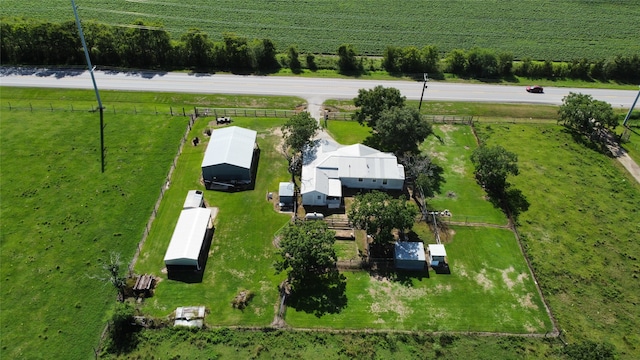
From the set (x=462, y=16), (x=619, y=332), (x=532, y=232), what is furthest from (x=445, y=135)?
(x=462, y=16)

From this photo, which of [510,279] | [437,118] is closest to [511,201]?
[510,279]

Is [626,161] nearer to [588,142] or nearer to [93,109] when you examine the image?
[588,142]

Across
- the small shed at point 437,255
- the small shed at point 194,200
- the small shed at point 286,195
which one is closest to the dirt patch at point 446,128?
the small shed at point 437,255

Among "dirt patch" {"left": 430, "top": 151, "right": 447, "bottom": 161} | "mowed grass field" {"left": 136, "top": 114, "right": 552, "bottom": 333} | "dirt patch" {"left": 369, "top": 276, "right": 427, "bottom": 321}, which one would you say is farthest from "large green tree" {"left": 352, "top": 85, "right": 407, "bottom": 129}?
"dirt patch" {"left": 369, "top": 276, "right": 427, "bottom": 321}

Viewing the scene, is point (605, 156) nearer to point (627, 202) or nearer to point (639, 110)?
point (627, 202)

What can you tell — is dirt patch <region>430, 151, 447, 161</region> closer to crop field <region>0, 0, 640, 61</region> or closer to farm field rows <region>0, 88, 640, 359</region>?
farm field rows <region>0, 88, 640, 359</region>

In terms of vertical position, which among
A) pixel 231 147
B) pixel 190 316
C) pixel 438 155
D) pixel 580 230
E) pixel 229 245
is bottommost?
pixel 190 316

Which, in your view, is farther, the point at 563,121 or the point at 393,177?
the point at 563,121
